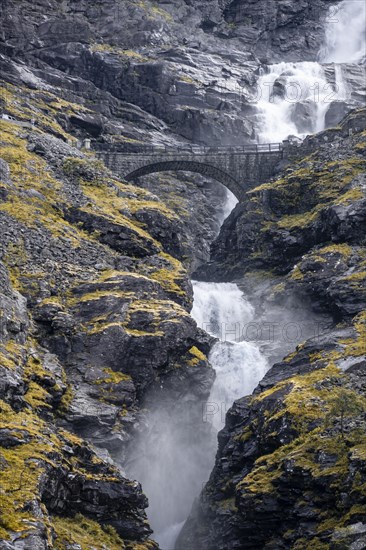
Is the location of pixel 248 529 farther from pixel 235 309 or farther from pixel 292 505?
pixel 235 309

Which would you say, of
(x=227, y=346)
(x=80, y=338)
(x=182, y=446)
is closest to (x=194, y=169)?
(x=227, y=346)

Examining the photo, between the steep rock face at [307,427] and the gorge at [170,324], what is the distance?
0.34 ft

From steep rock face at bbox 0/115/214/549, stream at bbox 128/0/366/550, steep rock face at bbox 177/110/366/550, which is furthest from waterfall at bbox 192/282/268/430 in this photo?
steep rock face at bbox 0/115/214/549

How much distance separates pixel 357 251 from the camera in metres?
50.6

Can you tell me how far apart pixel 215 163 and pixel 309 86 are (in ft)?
102

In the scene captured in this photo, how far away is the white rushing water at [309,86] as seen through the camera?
285 ft

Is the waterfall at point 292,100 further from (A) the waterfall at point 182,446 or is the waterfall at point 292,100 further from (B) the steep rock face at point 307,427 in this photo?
(A) the waterfall at point 182,446

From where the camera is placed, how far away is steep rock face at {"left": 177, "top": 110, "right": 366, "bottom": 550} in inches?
1159

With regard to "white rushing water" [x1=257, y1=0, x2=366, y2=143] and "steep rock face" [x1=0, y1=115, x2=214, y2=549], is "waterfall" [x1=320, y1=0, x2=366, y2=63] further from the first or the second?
"steep rock face" [x1=0, y1=115, x2=214, y2=549]

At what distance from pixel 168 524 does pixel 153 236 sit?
748 inches

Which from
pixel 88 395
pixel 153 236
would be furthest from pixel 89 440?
pixel 153 236

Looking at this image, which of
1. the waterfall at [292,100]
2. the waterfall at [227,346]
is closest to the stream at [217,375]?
the waterfall at [227,346]

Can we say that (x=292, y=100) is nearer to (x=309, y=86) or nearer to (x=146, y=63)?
(x=309, y=86)

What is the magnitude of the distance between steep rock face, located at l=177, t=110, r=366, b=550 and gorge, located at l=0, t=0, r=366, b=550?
0.34ft
